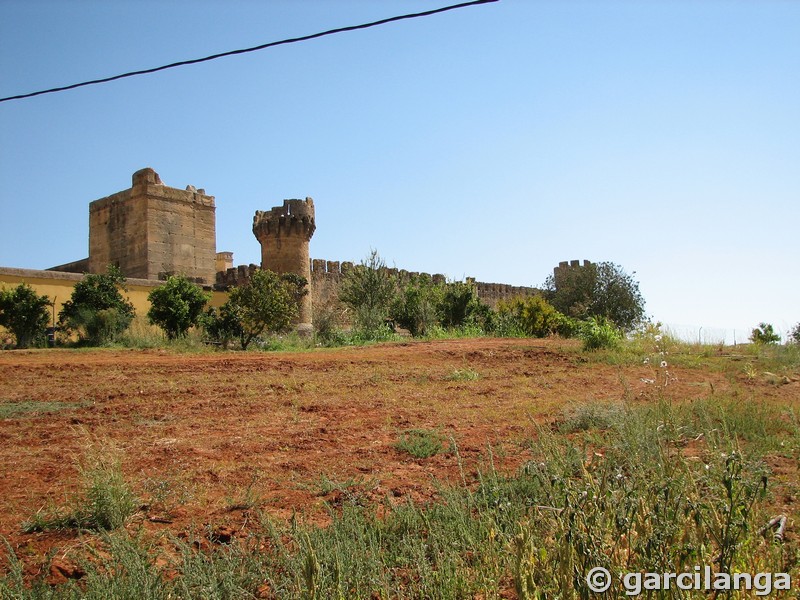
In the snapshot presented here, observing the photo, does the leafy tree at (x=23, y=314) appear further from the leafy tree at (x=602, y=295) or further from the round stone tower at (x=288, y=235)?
the leafy tree at (x=602, y=295)

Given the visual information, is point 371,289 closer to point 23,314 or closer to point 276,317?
point 276,317

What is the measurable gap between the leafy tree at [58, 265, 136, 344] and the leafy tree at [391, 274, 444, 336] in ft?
30.8

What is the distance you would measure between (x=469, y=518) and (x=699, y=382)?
731 centimetres

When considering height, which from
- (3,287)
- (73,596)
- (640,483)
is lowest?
(73,596)

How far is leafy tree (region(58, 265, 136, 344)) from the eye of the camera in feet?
57.8

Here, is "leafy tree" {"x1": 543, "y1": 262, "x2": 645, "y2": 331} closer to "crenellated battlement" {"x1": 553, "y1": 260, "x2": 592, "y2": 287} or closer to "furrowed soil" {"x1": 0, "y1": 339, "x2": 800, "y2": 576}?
"crenellated battlement" {"x1": 553, "y1": 260, "x2": 592, "y2": 287}

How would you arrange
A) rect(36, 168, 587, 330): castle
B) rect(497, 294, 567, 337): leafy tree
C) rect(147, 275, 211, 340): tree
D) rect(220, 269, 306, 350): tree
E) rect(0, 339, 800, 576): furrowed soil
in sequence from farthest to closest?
rect(36, 168, 587, 330): castle → rect(497, 294, 567, 337): leafy tree → rect(147, 275, 211, 340): tree → rect(220, 269, 306, 350): tree → rect(0, 339, 800, 576): furrowed soil

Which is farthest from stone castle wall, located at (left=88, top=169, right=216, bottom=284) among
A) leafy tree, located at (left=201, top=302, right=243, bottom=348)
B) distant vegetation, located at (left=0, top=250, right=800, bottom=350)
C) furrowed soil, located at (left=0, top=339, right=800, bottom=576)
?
furrowed soil, located at (left=0, top=339, right=800, bottom=576)


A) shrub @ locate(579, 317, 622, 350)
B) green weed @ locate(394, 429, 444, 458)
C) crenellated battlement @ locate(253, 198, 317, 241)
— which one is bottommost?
green weed @ locate(394, 429, 444, 458)

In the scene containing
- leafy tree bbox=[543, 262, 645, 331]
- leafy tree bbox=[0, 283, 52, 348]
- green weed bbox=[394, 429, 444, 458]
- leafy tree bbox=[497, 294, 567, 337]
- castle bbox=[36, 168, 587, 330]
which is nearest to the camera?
green weed bbox=[394, 429, 444, 458]

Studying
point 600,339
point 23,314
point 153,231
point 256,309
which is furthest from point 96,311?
point 600,339

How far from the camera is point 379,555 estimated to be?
10.9 ft

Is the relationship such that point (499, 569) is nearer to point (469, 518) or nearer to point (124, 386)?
point (469, 518)

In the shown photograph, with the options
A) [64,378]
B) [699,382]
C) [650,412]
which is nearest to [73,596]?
[650,412]
